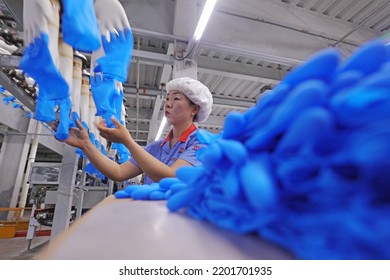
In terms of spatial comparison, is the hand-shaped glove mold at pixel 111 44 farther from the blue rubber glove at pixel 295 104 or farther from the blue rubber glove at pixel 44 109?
the blue rubber glove at pixel 295 104

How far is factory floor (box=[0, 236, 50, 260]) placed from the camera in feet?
8.70

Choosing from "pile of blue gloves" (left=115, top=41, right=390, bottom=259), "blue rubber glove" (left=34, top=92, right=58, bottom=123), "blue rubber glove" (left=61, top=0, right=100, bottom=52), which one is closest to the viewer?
"pile of blue gloves" (left=115, top=41, right=390, bottom=259)

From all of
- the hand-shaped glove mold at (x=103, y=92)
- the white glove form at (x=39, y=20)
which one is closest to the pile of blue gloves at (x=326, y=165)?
the white glove form at (x=39, y=20)

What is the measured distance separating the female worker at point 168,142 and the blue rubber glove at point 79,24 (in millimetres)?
343

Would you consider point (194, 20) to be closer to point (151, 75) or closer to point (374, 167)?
point (151, 75)

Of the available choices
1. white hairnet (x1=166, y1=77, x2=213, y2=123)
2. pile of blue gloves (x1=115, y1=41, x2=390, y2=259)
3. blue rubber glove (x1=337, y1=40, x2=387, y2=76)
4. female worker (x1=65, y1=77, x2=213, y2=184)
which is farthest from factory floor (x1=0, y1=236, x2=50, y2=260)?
blue rubber glove (x1=337, y1=40, x2=387, y2=76)

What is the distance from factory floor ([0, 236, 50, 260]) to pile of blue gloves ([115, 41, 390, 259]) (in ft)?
10.7

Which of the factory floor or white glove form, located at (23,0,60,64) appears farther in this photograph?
the factory floor

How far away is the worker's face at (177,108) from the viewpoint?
3.89ft

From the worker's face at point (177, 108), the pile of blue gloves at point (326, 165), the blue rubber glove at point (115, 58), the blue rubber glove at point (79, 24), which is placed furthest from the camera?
the worker's face at point (177, 108)

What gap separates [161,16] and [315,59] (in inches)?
85.8

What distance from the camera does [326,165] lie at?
0.59ft

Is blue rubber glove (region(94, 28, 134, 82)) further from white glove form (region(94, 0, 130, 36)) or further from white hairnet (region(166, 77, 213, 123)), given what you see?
white hairnet (region(166, 77, 213, 123))

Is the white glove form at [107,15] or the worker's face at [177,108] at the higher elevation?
the white glove form at [107,15]
